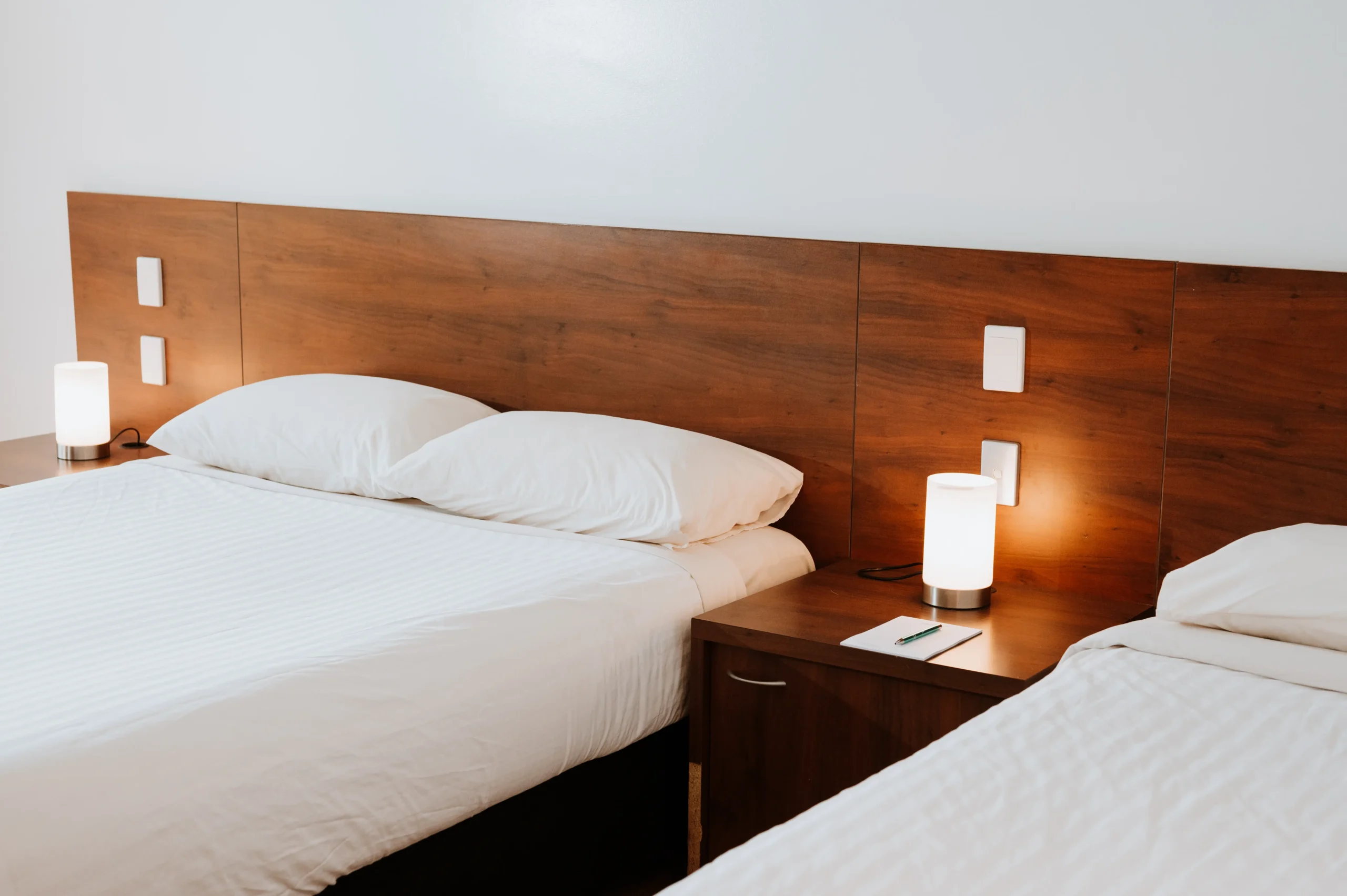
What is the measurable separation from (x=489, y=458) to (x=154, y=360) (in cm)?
140

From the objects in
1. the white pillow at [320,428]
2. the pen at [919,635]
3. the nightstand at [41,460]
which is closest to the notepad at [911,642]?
the pen at [919,635]

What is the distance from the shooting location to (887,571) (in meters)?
2.40

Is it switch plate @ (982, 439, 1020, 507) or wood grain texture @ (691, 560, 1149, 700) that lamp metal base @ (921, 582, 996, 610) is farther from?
switch plate @ (982, 439, 1020, 507)

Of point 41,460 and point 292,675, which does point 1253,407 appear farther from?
point 41,460

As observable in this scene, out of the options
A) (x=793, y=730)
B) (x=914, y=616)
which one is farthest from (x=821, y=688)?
(x=914, y=616)

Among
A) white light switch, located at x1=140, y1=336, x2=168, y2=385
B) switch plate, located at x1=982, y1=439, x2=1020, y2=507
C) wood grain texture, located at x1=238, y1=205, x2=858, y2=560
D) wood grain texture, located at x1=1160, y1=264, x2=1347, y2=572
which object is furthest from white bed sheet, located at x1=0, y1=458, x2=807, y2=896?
white light switch, located at x1=140, y1=336, x2=168, y2=385

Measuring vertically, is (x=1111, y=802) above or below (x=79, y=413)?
below

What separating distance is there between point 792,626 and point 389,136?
1.63 meters

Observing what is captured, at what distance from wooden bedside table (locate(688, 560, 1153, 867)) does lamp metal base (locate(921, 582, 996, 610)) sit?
1 centimetres

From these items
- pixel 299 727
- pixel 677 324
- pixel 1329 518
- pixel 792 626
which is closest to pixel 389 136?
pixel 677 324

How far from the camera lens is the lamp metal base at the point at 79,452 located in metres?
3.14

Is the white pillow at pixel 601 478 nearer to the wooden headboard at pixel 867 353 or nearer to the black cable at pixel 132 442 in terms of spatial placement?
the wooden headboard at pixel 867 353

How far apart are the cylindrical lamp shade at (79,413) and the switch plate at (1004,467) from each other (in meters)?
2.13

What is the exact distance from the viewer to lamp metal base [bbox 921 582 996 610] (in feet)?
7.10
